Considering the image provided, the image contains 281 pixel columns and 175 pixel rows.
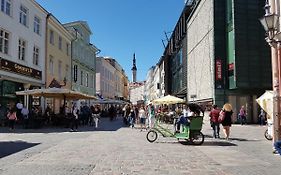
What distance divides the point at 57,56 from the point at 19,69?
10.6 m

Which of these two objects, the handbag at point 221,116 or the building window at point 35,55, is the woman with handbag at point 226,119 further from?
the building window at point 35,55

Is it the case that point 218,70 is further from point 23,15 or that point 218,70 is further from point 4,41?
point 4,41

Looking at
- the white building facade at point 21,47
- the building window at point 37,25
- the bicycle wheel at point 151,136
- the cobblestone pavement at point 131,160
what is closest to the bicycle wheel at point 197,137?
the cobblestone pavement at point 131,160

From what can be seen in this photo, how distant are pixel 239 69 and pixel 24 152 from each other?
2451 centimetres

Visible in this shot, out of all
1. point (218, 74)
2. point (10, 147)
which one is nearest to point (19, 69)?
point (10, 147)

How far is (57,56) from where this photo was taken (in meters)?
38.8

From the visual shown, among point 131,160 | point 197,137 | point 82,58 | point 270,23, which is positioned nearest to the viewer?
point 131,160

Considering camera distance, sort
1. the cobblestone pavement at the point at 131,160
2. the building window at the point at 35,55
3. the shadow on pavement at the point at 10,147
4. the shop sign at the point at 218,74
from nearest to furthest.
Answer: the cobblestone pavement at the point at 131,160 < the shadow on pavement at the point at 10,147 < the building window at the point at 35,55 < the shop sign at the point at 218,74

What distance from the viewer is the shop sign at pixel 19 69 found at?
25.6 m

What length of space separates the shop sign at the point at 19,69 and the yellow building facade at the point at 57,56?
5.05ft

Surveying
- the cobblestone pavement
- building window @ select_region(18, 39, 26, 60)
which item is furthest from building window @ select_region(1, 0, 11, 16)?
the cobblestone pavement

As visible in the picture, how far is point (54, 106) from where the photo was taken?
3906 cm

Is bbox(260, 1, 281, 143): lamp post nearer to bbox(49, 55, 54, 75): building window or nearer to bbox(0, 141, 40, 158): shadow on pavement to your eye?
bbox(0, 141, 40, 158): shadow on pavement

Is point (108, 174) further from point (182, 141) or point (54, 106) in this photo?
point (54, 106)
